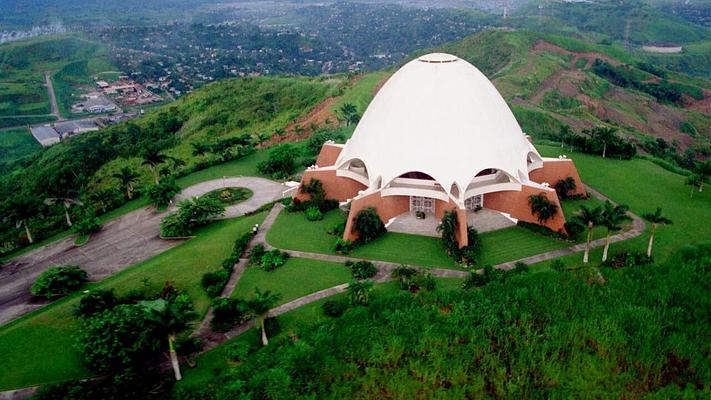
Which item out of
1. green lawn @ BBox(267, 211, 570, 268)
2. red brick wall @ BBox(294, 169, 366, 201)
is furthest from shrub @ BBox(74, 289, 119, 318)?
red brick wall @ BBox(294, 169, 366, 201)

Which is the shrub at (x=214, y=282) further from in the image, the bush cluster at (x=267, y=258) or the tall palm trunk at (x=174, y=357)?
the tall palm trunk at (x=174, y=357)

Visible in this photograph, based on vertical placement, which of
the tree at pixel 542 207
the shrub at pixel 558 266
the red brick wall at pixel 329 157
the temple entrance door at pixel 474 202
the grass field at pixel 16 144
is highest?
the red brick wall at pixel 329 157

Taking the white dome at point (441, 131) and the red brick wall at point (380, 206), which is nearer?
the red brick wall at point (380, 206)

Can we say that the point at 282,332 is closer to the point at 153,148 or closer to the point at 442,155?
the point at 442,155

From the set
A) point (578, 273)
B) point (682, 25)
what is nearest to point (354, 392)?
point (578, 273)

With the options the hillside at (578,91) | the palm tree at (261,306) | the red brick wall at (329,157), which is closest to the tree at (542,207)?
the red brick wall at (329,157)

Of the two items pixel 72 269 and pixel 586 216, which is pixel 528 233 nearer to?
pixel 586 216

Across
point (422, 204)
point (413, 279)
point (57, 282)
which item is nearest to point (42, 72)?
point (57, 282)
